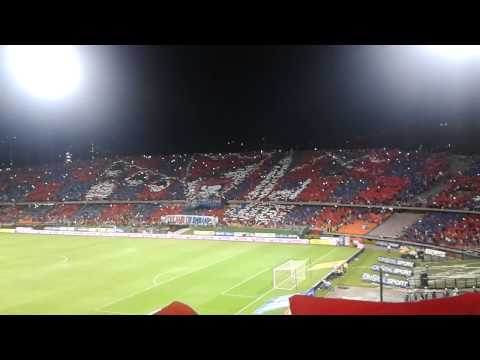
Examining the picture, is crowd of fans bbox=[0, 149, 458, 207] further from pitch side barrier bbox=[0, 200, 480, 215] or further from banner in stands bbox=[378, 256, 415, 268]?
banner in stands bbox=[378, 256, 415, 268]

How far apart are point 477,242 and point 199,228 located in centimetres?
1506

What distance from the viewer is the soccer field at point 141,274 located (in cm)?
1351

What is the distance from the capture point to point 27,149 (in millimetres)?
35219

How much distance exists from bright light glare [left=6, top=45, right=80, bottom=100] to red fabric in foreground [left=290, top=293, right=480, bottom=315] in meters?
15.8

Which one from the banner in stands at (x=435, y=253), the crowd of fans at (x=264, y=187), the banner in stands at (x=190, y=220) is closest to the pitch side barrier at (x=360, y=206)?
the crowd of fans at (x=264, y=187)

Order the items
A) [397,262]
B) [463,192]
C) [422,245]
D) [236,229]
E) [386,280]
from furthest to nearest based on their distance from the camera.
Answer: [236,229] → [463,192] → [422,245] → [397,262] → [386,280]

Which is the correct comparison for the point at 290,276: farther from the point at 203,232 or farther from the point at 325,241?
the point at 203,232

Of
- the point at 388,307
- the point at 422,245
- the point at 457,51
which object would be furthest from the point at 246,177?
the point at 388,307

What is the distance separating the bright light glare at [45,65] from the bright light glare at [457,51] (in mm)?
15893

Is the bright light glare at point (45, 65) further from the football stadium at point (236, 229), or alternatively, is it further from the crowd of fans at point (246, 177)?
the crowd of fans at point (246, 177)

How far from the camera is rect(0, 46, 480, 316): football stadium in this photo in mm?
13727

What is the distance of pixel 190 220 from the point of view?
28797mm

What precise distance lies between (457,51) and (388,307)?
22.2 m
